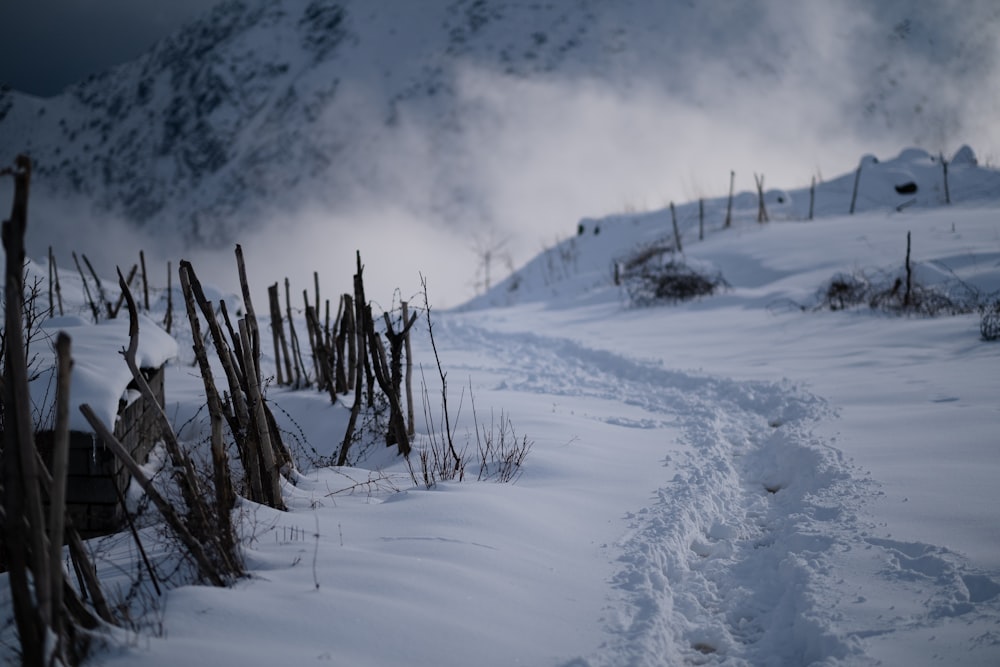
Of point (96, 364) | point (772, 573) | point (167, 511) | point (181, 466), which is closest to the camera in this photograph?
point (167, 511)

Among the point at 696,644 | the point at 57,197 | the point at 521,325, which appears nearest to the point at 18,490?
the point at 696,644

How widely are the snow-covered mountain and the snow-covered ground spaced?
76996mm

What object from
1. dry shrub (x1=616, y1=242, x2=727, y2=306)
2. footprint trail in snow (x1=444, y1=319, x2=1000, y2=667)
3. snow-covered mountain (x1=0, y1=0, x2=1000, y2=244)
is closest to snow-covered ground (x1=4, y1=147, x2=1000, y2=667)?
footprint trail in snow (x1=444, y1=319, x2=1000, y2=667)

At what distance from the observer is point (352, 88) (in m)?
94.5

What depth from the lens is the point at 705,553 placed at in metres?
2.69

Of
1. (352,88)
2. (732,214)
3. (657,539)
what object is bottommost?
(657,539)

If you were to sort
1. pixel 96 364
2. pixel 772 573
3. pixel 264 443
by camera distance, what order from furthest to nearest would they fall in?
pixel 96 364 → pixel 264 443 → pixel 772 573

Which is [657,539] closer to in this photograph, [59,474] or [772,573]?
[772,573]

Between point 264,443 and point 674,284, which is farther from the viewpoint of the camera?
point 674,284

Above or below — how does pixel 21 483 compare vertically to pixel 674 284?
below

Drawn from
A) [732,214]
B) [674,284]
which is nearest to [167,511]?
[674,284]

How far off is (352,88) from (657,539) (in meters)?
105

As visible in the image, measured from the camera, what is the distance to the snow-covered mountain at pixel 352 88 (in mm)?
81438

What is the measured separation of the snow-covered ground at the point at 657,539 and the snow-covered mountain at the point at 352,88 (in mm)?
76996
